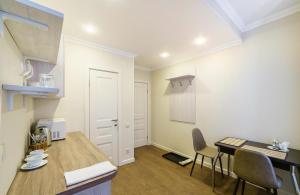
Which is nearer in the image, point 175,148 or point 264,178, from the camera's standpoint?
point 264,178

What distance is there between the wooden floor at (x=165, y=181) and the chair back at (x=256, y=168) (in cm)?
68

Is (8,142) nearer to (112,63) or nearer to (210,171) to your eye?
(112,63)

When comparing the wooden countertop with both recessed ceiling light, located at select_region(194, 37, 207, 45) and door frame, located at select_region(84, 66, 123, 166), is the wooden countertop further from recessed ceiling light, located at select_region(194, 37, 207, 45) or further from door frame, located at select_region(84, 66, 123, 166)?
recessed ceiling light, located at select_region(194, 37, 207, 45)

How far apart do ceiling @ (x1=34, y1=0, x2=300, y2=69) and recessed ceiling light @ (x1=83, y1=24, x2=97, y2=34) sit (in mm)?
31

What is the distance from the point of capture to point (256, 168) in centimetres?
159

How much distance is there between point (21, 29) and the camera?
0.83 m

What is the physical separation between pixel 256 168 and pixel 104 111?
2.60 meters

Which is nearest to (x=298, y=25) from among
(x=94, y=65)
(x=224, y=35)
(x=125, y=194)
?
(x=224, y=35)

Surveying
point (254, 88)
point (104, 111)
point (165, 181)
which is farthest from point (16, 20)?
point (254, 88)

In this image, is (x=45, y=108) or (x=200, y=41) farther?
(x=200, y=41)

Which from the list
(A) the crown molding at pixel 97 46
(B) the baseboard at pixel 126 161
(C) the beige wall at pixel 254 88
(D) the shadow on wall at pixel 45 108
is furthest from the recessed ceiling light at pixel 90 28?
(B) the baseboard at pixel 126 161

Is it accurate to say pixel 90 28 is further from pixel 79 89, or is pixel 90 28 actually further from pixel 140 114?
pixel 140 114

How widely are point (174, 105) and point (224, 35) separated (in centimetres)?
204

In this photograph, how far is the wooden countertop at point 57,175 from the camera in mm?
825
